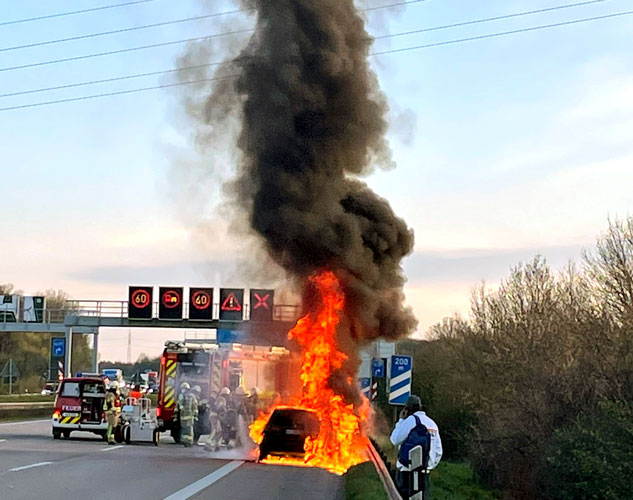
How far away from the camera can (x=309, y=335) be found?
26.5 m

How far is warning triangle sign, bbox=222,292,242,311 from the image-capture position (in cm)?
3678

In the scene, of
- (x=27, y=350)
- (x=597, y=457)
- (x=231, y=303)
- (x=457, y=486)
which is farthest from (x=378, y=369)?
(x=27, y=350)

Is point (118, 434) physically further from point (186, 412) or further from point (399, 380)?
point (399, 380)

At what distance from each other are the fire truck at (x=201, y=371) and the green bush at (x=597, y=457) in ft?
38.0

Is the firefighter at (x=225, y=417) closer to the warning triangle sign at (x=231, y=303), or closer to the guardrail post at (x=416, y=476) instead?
the warning triangle sign at (x=231, y=303)

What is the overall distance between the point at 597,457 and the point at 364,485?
3.87 m

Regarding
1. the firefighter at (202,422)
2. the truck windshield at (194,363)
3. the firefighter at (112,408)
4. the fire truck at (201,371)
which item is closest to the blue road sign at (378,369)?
the fire truck at (201,371)

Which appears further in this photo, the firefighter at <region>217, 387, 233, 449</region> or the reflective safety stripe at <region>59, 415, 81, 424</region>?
the reflective safety stripe at <region>59, 415, 81, 424</region>

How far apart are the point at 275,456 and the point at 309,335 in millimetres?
5502

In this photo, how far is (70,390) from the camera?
92.4 ft

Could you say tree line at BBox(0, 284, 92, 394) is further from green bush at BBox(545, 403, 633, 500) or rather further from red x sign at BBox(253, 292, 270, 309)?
green bush at BBox(545, 403, 633, 500)

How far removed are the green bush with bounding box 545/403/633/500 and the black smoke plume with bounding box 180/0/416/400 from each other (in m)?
10.2

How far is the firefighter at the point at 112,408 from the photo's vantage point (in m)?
27.4

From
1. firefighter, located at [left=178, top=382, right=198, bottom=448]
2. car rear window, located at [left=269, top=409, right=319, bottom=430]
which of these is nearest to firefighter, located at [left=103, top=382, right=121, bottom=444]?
firefighter, located at [left=178, top=382, right=198, bottom=448]
